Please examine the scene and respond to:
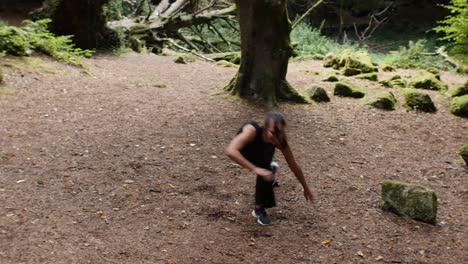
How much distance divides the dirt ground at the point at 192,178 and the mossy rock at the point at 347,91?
295 mm

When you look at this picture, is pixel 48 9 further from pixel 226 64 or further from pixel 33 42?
pixel 226 64

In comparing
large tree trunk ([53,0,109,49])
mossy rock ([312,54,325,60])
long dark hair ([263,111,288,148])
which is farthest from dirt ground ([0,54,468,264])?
mossy rock ([312,54,325,60])

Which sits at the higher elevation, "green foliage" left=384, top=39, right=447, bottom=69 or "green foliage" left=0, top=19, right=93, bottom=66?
"green foliage" left=0, top=19, right=93, bottom=66

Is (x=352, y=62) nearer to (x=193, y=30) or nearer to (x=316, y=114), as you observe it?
(x=316, y=114)

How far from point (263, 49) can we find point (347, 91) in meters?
2.16

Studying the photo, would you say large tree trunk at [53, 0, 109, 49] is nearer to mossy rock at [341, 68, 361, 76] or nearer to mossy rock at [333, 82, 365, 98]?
mossy rock at [341, 68, 361, 76]

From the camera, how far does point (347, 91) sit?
9.30 meters

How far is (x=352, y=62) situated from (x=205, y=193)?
843cm

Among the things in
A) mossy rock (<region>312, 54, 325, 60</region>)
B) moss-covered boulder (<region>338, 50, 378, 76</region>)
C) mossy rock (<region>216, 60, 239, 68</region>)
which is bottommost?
mossy rock (<region>312, 54, 325, 60</region>)

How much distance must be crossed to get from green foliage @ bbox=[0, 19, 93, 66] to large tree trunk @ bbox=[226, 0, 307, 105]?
12.3 feet

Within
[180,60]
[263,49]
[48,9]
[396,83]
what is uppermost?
[48,9]

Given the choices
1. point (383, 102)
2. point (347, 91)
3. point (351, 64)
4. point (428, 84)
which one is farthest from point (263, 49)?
point (351, 64)

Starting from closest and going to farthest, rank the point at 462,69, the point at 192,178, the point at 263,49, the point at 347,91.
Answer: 1. the point at 192,178
2. the point at 263,49
3. the point at 347,91
4. the point at 462,69

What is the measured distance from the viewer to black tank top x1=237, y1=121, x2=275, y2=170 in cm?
420
